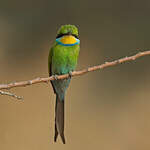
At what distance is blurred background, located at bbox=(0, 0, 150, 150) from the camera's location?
2529 millimetres

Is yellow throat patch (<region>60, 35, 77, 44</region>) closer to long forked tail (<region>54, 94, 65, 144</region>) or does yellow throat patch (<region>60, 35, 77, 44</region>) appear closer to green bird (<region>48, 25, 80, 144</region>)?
green bird (<region>48, 25, 80, 144</region>)

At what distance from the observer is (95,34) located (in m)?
2.59

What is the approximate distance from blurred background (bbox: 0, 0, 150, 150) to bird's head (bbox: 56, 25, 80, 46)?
774mm

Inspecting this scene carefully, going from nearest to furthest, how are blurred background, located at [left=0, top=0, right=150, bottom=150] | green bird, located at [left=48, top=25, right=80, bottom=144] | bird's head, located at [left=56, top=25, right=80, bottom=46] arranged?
bird's head, located at [left=56, top=25, right=80, bottom=46], green bird, located at [left=48, top=25, right=80, bottom=144], blurred background, located at [left=0, top=0, right=150, bottom=150]

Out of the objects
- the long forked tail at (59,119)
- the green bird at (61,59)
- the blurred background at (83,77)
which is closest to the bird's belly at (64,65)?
the green bird at (61,59)

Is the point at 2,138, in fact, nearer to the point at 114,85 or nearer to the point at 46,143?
the point at 46,143

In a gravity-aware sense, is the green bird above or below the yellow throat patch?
below

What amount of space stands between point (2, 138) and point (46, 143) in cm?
25

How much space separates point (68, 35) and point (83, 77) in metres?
0.96

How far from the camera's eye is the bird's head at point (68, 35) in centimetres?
165

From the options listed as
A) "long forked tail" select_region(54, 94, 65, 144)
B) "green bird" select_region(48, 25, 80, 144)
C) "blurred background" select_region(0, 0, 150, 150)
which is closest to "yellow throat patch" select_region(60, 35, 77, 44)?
"green bird" select_region(48, 25, 80, 144)

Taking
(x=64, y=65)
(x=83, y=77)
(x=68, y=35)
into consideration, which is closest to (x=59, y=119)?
(x=64, y=65)

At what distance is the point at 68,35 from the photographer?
1668 mm

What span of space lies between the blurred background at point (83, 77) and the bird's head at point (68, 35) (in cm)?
77
